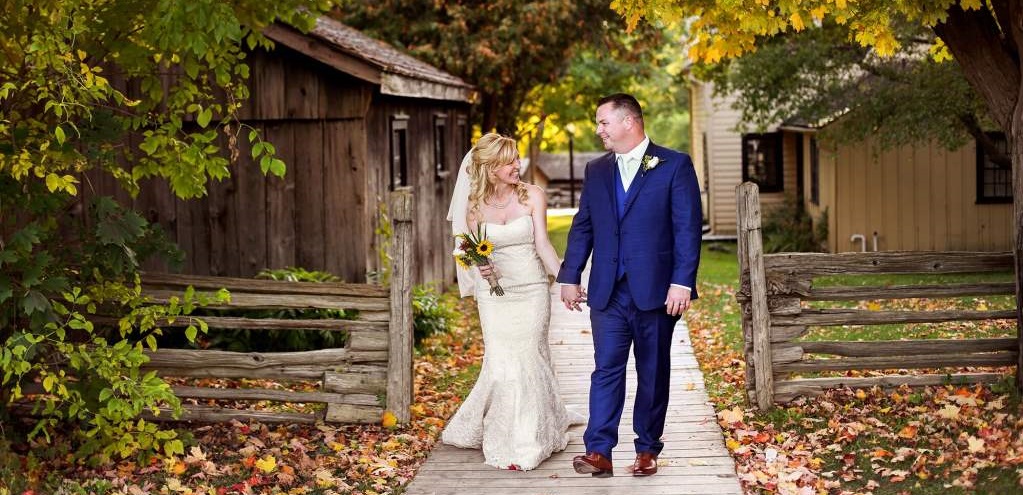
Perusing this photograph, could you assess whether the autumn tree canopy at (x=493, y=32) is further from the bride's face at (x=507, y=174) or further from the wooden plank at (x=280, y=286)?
the bride's face at (x=507, y=174)

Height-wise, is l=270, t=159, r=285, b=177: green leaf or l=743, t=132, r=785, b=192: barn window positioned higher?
l=743, t=132, r=785, b=192: barn window

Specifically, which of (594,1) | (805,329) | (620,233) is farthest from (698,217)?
(594,1)

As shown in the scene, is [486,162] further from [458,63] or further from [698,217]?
[458,63]

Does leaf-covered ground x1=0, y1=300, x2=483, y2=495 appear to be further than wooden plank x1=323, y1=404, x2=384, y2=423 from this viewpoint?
No

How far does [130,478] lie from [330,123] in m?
6.74

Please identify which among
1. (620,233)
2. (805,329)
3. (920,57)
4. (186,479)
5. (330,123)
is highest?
(920,57)

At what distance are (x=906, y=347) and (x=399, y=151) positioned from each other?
30.4 feet

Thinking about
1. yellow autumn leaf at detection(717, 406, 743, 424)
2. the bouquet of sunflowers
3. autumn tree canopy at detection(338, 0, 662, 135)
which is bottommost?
yellow autumn leaf at detection(717, 406, 743, 424)

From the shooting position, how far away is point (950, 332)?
13.8 m

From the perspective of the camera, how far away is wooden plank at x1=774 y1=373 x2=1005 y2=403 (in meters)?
9.44

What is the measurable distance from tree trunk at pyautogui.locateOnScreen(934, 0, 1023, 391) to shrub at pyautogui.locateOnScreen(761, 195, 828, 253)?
1690 cm

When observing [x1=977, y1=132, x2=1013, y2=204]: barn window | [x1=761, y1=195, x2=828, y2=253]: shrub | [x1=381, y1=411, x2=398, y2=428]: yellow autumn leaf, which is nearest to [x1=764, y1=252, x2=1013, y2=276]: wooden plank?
[x1=381, y1=411, x2=398, y2=428]: yellow autumn leaf

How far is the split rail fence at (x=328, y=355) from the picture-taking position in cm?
929

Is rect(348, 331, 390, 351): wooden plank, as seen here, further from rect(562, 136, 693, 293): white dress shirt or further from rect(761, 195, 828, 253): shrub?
rect(761, 195, 828, 253): shrub
